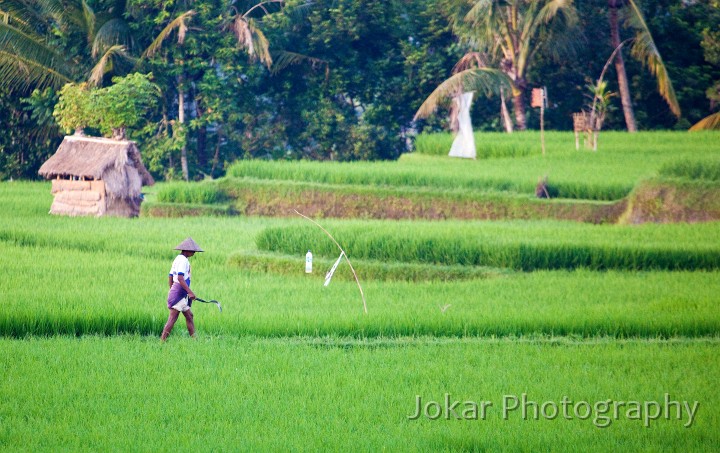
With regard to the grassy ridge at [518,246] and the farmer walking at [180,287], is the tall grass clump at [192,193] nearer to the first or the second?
the grassy ridge at [518,246]

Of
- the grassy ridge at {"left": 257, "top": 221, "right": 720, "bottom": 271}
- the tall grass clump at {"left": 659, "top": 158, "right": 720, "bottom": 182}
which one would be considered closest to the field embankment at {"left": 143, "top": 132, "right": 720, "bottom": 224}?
the tall grass clump at {"left": 659, "top": 158, "right": 720, "bottom": 182}

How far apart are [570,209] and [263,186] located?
193 inches

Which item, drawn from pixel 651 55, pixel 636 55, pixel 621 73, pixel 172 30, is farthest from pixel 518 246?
pixel 172 30

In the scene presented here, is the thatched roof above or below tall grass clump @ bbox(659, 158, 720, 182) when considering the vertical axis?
above

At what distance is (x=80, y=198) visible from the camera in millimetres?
16797

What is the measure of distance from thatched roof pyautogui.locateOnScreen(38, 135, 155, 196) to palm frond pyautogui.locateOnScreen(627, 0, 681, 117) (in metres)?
9.33

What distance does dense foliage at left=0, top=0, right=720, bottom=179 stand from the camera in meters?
20.9

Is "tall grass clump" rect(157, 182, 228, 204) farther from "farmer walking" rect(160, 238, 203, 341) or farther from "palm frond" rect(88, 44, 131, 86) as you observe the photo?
"farmer walking" rect(160, 238, 203, 341)

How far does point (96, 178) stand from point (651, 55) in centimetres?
1019

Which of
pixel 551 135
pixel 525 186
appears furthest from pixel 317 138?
pixel 525 186

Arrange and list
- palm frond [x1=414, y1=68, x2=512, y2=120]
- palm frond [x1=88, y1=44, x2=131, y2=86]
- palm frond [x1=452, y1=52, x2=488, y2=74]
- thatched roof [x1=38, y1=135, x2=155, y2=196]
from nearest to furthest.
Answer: thatched roof [x1=38, y1=135, x2=155, y2=196] → palm frond [x1=88, y1=44, x2=131, y2=86] → palm frond [x1=414, y1=68, x2=512, y2=120] → palm frond [x1=452, y1=52, x2=488, y2=74]

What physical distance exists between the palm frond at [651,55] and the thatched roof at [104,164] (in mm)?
9328

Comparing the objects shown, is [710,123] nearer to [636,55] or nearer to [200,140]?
[636,55]

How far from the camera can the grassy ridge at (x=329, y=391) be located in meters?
6.17
